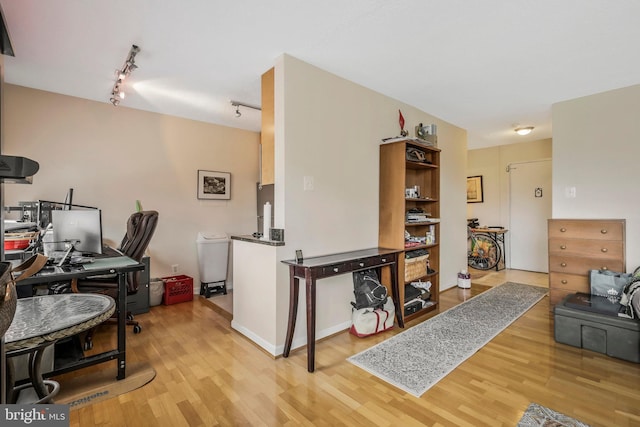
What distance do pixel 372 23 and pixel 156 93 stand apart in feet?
8.04

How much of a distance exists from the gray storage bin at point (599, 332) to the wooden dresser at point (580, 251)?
770 millimetres

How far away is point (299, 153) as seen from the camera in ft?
8.55

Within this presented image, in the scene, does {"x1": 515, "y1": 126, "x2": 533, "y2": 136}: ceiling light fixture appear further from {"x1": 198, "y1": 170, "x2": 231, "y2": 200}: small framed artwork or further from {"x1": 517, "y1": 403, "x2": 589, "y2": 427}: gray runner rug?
{"x1": 198, "y1": 170, "x2": 231, "y2": 200}: small framed artwork

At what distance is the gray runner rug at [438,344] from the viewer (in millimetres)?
2139

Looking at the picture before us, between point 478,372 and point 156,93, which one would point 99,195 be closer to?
point 156,93

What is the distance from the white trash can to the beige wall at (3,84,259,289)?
219 mm

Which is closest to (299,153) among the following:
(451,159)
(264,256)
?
(264,256)

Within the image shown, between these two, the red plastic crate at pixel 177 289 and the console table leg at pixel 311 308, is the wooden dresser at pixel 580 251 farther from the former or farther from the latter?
the red plastic crate at pixel 177 289

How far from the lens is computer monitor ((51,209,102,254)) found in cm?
244

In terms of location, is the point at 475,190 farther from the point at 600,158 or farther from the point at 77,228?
the point at 77,228

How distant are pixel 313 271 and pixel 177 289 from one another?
235cm

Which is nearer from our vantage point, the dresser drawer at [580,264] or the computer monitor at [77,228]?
the computer monitor at [77,228]

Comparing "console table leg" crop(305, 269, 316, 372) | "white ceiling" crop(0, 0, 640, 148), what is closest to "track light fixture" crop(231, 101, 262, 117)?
"white ceiling" crop(0, 0, 640, 148)

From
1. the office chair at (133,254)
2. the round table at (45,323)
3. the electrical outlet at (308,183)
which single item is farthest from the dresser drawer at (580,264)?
the office chair at (133,254)
